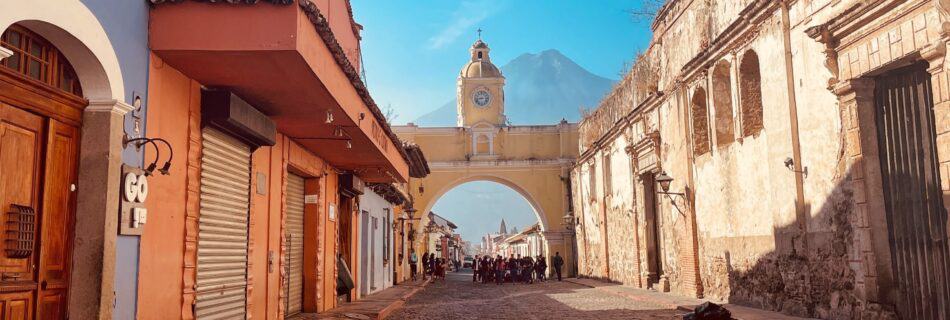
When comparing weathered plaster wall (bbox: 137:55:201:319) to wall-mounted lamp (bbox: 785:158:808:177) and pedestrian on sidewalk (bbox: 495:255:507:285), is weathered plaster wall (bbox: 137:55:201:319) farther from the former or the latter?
pedestrian on sidewalk (bbox: 495:255:507:285)

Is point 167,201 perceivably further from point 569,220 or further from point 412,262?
point 569,220

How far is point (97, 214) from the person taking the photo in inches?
192

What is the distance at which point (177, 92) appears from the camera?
6.29 metres

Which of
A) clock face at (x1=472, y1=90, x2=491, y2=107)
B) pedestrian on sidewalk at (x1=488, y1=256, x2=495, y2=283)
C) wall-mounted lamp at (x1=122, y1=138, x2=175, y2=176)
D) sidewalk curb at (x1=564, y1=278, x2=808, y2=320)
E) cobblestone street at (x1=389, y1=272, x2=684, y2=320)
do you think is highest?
clock face at (x1=472, y1=90, x2=491, y2=107)

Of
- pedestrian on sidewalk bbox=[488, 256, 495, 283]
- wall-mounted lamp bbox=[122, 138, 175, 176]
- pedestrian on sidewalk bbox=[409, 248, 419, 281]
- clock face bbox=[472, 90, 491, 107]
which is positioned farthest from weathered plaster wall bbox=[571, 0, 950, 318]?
clock face bbox=[472, 90, 491, 107]

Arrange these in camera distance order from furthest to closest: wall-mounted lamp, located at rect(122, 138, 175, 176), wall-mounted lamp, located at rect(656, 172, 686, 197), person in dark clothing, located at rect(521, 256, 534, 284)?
1. person in dark clothing, located at rect(521, 256, 534, 284)
2. wall-mounted lamp, located at rect(656, 172, 686, 197)
3. wall-mounted lamp, located at rect(122, 138, 175, 176)

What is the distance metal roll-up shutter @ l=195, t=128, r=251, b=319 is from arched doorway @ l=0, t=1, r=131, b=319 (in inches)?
78.0

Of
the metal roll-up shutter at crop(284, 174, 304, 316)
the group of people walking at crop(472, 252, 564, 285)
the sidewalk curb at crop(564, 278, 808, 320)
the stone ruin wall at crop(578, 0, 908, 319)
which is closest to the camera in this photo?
the stone ruin wall at crop(578, 0, 908, 319)

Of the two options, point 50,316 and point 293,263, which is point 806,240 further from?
point 50,316

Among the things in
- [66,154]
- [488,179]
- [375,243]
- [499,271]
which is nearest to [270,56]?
[66,154]

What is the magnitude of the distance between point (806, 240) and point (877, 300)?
1.92 metres

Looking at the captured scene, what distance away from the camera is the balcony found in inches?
223

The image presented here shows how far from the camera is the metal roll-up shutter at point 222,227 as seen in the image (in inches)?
278

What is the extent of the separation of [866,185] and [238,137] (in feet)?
22.7
